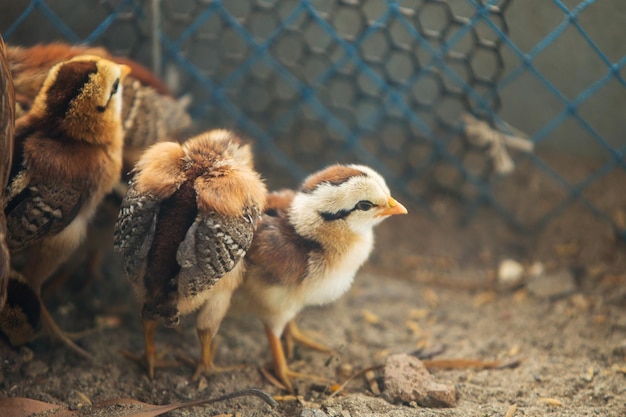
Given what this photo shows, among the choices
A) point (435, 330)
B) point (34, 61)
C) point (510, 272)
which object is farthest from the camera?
Answer: point (510, 272)

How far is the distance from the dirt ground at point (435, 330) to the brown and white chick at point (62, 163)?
32cm

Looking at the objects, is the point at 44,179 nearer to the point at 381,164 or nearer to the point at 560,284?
the point at 381,164

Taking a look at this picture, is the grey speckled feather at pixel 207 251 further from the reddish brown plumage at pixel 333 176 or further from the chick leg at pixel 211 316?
the reddish brown plumage at pixel 333 176

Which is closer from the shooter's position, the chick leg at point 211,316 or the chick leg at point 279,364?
the chick leg at point 211,316

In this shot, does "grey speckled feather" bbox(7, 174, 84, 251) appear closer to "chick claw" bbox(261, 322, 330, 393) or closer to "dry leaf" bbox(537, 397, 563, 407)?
"chick claw" bbox(261, 322, 330, 393)

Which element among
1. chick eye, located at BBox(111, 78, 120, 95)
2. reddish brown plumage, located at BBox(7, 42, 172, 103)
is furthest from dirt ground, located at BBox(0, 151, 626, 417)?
chick eye, located at BBox(111, 78, 120, 95)

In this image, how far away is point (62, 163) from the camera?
301 centimetres

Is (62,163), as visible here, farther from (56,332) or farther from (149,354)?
(149,354)

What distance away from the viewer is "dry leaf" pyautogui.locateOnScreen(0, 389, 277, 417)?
2.81m

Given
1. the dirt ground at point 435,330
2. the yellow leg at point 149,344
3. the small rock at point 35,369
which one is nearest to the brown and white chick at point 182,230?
the yellow leg at point 149,344

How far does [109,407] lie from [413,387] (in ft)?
4.11

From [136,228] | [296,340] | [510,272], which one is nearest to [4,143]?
[136,228]

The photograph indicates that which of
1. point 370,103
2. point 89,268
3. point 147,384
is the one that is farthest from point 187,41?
point 147,384

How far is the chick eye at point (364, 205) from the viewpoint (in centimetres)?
305
